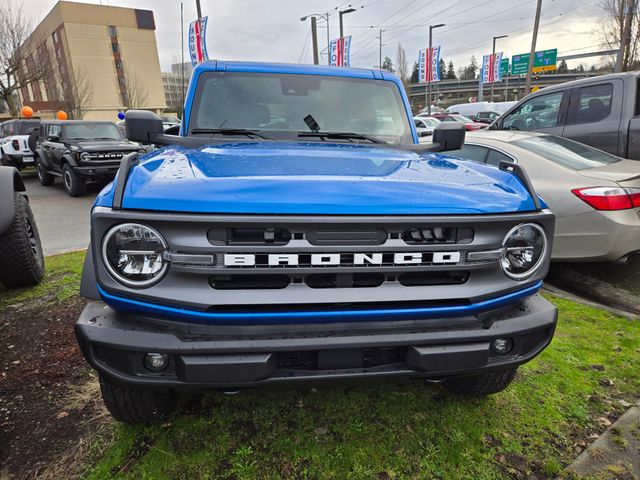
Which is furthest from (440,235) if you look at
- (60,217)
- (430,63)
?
(430,63)

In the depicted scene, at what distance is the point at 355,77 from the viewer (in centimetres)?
323

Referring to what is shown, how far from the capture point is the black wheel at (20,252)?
3645 mm

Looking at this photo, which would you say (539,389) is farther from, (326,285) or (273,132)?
(273,132)

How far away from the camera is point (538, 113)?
6387 millimetres

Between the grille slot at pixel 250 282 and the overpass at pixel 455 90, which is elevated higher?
the overpass at pixel 455 90

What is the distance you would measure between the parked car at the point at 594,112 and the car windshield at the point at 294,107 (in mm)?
3912

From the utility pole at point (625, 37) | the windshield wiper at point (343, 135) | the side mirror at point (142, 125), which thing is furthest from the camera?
the utility pole at point (625, 37)

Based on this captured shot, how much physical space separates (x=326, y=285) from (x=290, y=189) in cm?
40

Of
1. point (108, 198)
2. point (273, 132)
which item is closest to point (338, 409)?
point (108, 198)

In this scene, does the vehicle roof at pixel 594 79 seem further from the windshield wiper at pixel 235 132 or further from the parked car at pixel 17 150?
the parked car at pixel 17 150

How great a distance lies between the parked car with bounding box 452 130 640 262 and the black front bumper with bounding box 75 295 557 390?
2.53 metres

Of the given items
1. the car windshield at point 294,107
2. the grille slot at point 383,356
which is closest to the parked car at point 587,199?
the car windshield at point 294,107

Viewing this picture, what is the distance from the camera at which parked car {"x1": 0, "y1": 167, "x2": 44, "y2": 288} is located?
342 centimetres

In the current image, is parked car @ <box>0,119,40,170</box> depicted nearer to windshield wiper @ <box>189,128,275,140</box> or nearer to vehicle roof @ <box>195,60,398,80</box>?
vehicle roof @ <box>195,60,398,80</box>
